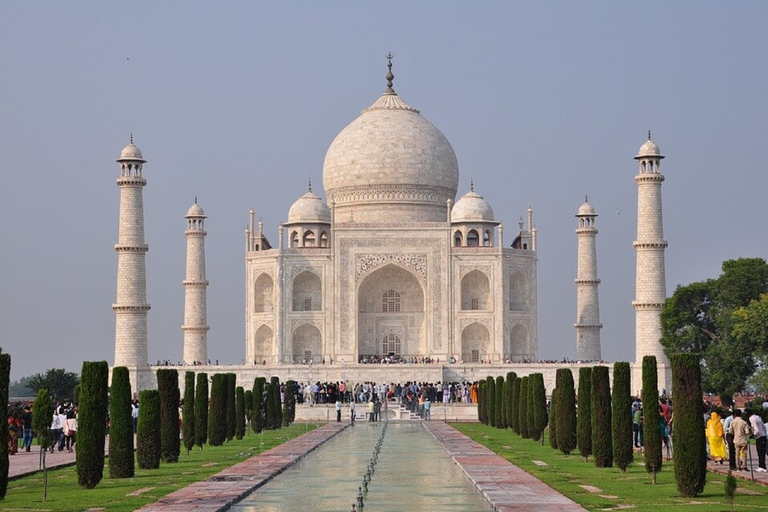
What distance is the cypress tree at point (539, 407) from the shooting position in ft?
69.3

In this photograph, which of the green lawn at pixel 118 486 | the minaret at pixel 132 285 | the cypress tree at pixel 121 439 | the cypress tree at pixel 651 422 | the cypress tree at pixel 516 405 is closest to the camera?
the green lawn at pixel 118 486

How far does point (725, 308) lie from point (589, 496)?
76.9ft

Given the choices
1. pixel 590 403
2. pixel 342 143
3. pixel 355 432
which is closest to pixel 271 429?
pixel 355 432

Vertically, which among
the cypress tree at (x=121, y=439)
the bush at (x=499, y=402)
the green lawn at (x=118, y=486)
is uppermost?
the bush at (x=499, y=402)

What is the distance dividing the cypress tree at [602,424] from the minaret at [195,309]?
83.5 feet

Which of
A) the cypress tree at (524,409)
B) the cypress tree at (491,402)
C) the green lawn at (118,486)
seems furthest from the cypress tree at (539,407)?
the cypress tree at (491,402)

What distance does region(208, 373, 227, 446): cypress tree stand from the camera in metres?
21.3

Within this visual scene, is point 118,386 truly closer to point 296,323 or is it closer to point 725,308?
point 725,308

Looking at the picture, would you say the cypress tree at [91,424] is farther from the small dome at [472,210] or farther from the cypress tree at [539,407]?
the small dome at [472,210]

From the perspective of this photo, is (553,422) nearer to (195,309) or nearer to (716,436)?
(716,436)

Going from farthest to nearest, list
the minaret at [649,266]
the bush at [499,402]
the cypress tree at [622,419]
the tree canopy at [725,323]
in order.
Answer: the minaret at [649,266]
the tree canopy at [725,323]
the bush at [499,402]
the cypress tree at [622,419]

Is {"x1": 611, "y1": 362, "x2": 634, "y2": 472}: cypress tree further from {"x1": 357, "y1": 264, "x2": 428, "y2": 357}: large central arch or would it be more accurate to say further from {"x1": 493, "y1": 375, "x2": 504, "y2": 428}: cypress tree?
{"x1": 357, "y1": 264, "x2": 428, "y2": 357}: large central arch

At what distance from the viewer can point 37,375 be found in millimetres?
38438

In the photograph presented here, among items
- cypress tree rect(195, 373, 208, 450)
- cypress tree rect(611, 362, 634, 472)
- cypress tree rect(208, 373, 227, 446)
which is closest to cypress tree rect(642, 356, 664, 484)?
cypress tree rect(611, 362, 634, 472)
